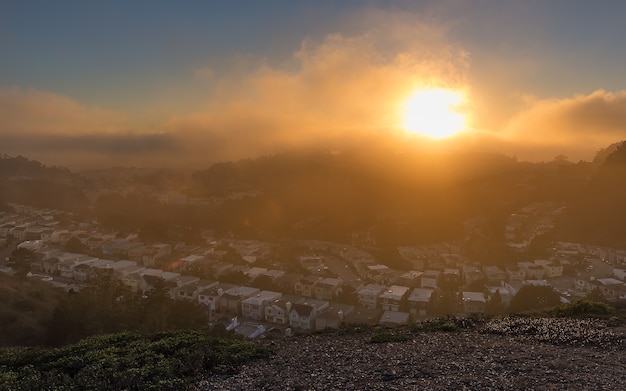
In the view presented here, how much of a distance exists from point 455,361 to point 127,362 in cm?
590

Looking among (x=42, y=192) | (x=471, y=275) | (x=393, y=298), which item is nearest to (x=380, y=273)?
(x=471, y=275)

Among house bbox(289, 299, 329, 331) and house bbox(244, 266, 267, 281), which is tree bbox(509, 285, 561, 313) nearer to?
house bbox(289, 299, 329, 331)

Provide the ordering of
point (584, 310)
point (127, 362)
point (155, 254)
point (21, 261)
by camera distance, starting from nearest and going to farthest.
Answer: point (127, 362), point (584, 310), point (21, 261), point (155, 254)

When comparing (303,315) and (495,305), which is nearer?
(495,305)

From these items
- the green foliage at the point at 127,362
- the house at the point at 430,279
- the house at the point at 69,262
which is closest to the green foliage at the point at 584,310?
the green foliage at the point at 127,362

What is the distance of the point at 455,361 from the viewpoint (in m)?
7.42

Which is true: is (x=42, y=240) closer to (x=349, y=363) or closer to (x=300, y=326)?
(x=300, y=326)

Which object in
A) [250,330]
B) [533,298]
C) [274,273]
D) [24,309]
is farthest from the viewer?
[274,273]

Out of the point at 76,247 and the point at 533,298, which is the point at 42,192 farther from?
Result: the point at 533,298

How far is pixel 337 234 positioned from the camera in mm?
40344

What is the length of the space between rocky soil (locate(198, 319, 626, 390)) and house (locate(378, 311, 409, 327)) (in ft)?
31.3

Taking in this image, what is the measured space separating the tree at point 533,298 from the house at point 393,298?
5.24m

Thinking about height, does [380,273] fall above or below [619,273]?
below

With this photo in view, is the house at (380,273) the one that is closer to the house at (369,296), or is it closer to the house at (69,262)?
the house at (369,296)
